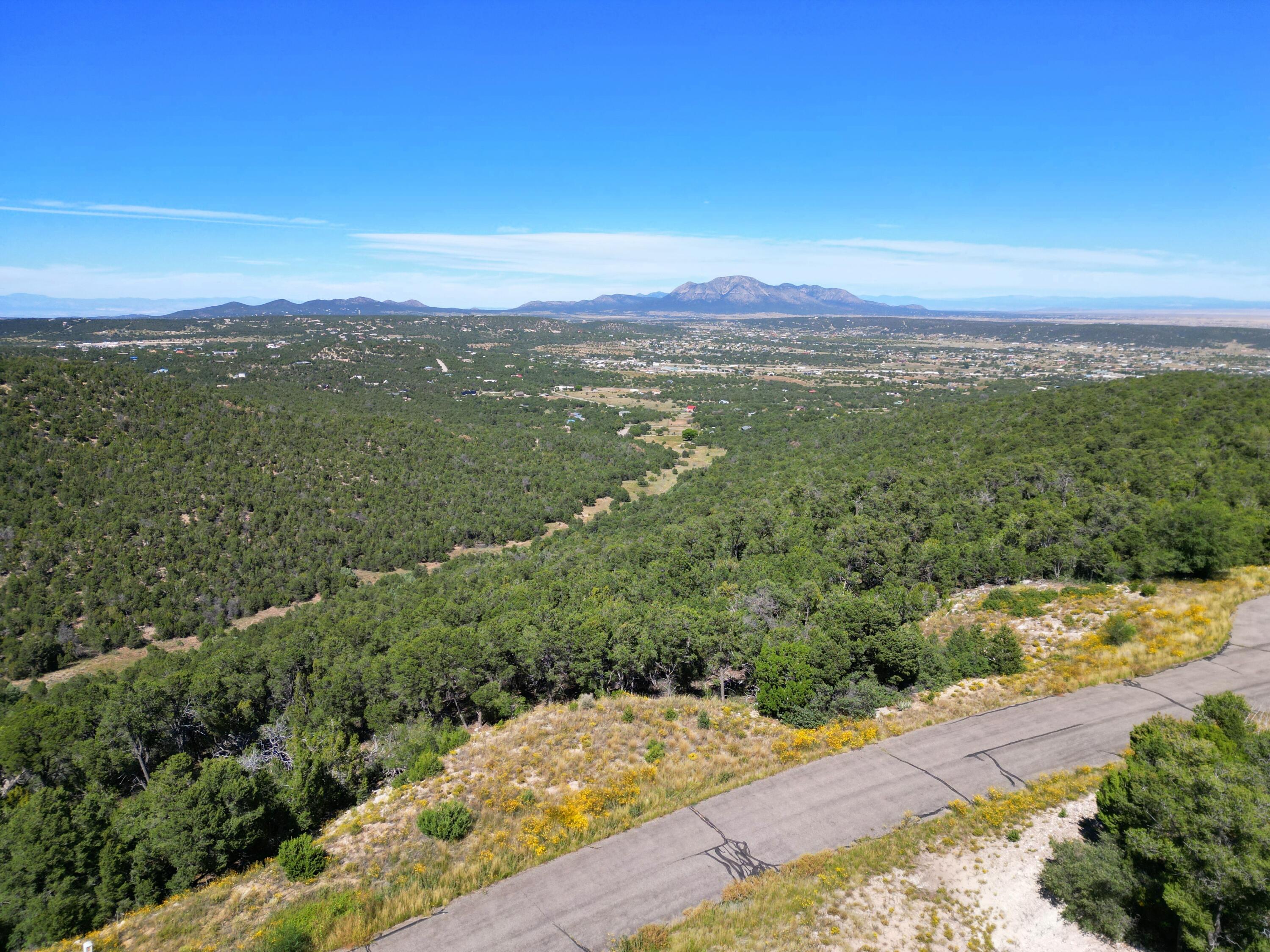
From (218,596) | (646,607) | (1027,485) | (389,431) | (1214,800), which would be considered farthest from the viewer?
(389,431)

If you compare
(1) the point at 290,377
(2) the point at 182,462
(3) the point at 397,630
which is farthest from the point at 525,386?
(3) the point at 397,630

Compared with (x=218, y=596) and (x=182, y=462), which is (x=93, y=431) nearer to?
(x=182, y=462)

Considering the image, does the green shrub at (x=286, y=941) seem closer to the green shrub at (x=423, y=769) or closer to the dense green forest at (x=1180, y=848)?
the green shrub at (x=423, y=769)

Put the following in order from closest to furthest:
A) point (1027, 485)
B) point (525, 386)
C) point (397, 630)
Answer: point (397, 630) < point (1027, 485) < point (525, 386)

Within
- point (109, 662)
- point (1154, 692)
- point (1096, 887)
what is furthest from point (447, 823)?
point (109, 662)

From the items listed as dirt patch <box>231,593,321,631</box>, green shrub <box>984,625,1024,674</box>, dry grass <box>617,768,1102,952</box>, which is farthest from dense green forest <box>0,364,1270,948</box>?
dry grass <box>617,768,1102,952</box>

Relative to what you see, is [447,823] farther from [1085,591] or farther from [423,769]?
[1085,591]
